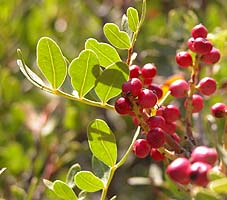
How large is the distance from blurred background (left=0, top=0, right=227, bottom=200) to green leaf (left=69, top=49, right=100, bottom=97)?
0.65m

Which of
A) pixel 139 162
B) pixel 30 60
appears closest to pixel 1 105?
pixel 30 60

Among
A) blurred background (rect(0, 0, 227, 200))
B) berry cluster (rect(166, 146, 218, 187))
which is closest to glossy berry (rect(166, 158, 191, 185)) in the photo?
berry cluster (rect(166, 146, 218, 187))

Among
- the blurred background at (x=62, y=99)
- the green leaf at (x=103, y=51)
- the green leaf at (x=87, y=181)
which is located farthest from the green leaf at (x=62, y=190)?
the blurred background at (x=62, y=99)

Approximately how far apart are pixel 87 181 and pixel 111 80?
0.19 metres

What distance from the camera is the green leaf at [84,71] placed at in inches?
44.5

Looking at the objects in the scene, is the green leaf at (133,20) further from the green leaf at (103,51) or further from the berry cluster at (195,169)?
the berry cluster at (195,169)

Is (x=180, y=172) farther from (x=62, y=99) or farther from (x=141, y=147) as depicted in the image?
(x=62, y=99)

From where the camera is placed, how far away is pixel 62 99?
2371 millimetres

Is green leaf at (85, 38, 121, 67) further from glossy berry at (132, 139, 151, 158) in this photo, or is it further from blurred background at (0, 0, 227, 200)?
blurred background at (0, 0, 227, 200)

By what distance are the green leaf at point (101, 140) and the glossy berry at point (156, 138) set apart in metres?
0.11

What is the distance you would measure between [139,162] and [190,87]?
1162 millimetres

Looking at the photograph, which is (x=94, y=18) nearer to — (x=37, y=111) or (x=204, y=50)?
(x=37, y=111)

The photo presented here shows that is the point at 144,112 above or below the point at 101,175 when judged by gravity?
Answer: above

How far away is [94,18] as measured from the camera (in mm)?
2637
